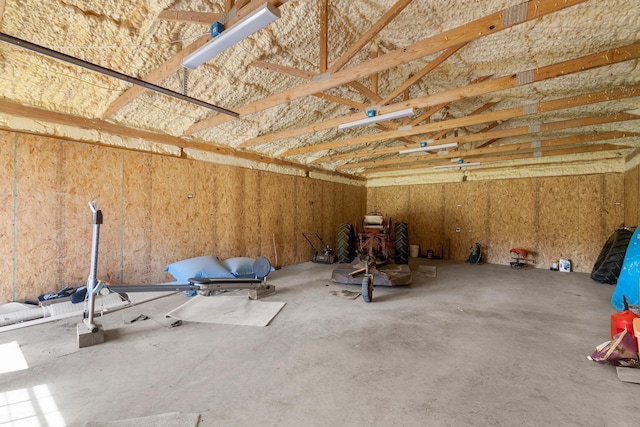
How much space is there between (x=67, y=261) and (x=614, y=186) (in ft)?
40.0

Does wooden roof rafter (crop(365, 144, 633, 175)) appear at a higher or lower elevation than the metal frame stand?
higher

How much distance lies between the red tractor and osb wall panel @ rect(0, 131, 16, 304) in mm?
4995

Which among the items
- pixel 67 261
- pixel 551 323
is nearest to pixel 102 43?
pixel 67 261

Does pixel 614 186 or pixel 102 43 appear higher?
pixel 102 43

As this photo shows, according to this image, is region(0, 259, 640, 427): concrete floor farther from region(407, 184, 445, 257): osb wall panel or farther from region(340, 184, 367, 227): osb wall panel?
region(340, 184, 367, 227): osb wall panel

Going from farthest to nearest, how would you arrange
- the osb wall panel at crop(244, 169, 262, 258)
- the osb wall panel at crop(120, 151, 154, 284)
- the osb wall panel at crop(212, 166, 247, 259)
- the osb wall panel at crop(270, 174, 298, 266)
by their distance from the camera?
the osb wall panel at crop(270, 174, 298, 266) < the osb wall panel at crop(244, 169, 262, 258) < the osb wall panel at crop(212, 166, 247, 259) < the osb wall panel at crop(120, 151, 154, 284)

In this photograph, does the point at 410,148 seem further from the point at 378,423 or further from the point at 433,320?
the point at 378,423

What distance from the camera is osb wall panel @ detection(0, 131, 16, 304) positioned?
3780 mm

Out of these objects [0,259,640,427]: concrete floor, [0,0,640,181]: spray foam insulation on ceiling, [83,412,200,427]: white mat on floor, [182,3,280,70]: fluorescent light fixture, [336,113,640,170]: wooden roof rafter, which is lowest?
[0,259,640,427]: concrete floor

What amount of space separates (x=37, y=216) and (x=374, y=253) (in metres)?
6.65

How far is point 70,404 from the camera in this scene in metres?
2.06

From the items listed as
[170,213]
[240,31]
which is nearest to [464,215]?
[170,213]

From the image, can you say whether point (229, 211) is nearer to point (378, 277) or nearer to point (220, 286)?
point (220, 286)

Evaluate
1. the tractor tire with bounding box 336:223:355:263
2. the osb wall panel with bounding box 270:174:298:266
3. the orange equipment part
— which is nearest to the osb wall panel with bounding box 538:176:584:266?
the orange equipment part
